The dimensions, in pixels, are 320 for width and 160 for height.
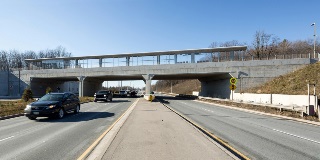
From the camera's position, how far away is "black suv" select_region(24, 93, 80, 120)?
15.9 meters

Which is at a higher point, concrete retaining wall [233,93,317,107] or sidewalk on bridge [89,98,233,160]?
concrete retaining wall [233,93,317,107]

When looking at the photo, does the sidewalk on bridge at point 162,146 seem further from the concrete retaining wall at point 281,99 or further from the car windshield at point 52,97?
the concrete retaining wall at point 281,99

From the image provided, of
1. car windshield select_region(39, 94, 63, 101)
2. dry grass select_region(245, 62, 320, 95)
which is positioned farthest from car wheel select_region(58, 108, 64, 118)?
dry grass select_region(245, 62, 320, 95)

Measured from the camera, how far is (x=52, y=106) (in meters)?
16.2

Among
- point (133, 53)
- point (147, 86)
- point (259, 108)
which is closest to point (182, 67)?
point (147, 86)

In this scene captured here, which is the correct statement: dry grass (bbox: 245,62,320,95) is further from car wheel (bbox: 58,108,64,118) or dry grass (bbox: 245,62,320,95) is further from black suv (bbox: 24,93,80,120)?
car wheel (bbox: 58,108,64,118)

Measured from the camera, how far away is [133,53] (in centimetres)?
5278

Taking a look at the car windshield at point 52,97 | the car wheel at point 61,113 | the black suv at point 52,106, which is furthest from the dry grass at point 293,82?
the car wheel at point 61,113

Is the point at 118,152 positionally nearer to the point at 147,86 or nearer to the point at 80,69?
the point at 147,86

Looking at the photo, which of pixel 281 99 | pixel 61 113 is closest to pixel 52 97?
pixel 61 113

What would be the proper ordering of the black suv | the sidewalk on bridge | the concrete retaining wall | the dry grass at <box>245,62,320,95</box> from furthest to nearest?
1. the dry grass at <box>245,62,320,95</box>
2. the concrete retaining wall
3. the black suv
4. the sidewalk on bridge

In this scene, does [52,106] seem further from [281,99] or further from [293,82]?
[293,82]

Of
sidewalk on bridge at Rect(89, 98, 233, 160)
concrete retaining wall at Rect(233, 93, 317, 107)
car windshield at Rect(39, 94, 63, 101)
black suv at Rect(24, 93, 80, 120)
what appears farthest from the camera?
concrete retaining wall at Rect(233, 93, 317, 107)

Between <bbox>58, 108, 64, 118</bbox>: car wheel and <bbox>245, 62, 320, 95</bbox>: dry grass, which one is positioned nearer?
<bbox>58, 108, 64, 118</bbox>: car wheel
